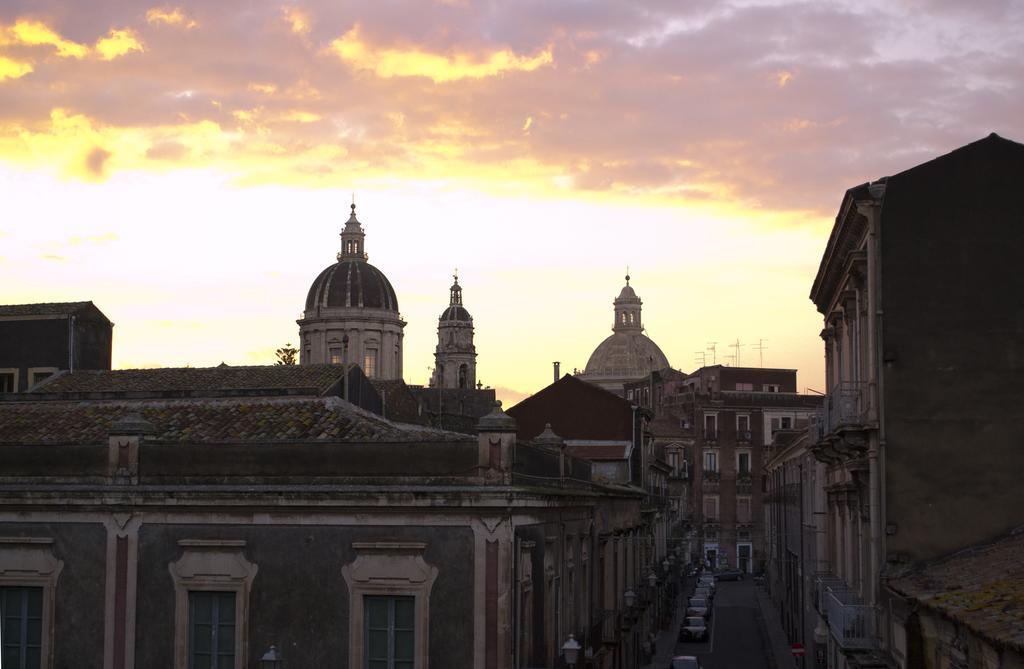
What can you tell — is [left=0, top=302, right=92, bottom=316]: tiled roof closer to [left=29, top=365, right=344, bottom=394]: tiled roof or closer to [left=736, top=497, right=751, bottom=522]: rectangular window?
[left=29, top=365, right=344, bottom=394]: tiled roof

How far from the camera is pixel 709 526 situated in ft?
379

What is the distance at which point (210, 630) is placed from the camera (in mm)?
24938

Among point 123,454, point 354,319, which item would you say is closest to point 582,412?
point 123,454

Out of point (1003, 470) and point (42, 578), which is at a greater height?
point (1003, 470)

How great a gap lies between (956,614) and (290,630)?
37.8ft

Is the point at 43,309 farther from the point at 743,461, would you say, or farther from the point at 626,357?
the point at 626,357

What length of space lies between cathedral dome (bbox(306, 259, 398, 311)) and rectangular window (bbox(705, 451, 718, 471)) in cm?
3888

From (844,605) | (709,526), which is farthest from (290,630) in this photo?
(709,526)

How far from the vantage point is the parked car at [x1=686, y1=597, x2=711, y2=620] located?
71812 millimetres

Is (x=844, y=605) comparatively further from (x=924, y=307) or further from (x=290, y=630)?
(x=290, y=630)

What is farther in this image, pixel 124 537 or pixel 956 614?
pixel 124 537

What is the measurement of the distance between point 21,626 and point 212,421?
5.88 metres

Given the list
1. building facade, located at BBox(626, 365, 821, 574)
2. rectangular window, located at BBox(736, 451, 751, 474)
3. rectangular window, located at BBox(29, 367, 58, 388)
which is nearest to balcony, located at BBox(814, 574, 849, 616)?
rectangular window, located at BBox(29, 367, 58, 388)

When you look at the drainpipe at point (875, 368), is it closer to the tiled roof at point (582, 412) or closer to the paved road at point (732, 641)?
the paved road at point (732, 641)
